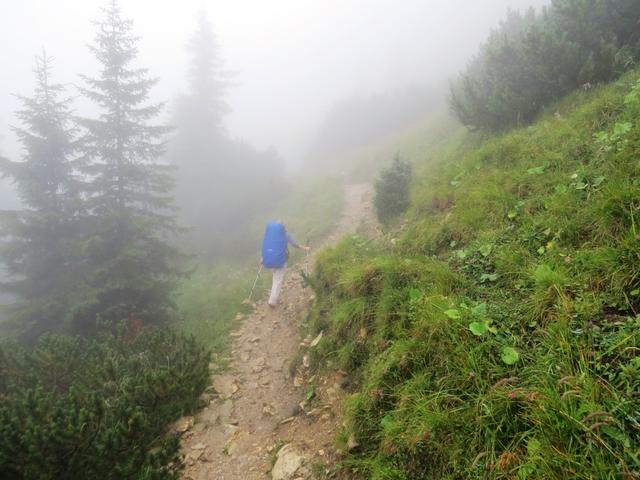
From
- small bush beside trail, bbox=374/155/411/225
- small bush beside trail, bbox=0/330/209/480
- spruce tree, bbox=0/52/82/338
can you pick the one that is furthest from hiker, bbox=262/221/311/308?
spruce tree, bbox=0/52/82/338

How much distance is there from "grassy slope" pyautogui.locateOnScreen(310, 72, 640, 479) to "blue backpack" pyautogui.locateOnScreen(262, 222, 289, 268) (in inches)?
133

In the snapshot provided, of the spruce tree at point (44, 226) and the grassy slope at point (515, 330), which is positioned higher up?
the spruce tree at point (44, 226)

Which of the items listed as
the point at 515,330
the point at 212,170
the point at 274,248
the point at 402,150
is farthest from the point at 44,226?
the point at 402,150

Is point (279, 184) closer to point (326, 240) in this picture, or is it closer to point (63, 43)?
point (326, 240)

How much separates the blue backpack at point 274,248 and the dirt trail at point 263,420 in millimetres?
1760

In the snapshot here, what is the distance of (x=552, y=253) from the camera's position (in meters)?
3.92

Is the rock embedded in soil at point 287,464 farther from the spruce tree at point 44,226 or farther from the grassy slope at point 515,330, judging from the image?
the spruce tree at point 44,226

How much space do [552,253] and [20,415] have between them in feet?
21.8

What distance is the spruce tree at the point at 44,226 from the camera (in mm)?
11219

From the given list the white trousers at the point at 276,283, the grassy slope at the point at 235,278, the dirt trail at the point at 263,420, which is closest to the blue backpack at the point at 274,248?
the white trousers at the point at 276,283

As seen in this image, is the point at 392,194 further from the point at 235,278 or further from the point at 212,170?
the point at 212,170

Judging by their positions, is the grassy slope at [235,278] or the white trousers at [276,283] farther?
the grassy slope at [235,278]

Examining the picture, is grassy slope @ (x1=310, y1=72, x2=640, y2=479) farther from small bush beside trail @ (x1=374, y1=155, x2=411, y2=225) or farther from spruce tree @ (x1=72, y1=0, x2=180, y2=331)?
spruce tree @ (x1=72, y1=0, x2=180, y2=331)

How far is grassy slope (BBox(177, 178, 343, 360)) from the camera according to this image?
9883 mm
